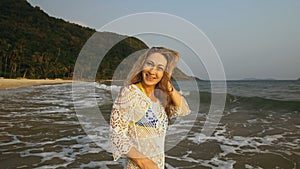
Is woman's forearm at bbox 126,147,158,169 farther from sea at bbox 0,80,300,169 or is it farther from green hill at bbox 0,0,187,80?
green hill at bbox 0,0,187,80

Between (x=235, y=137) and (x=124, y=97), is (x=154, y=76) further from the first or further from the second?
(x=235, y=137)

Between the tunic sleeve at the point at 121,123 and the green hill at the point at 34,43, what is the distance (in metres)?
55.0

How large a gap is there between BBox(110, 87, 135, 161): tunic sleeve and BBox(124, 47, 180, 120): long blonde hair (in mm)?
191

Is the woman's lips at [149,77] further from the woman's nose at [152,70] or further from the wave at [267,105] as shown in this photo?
the wave at [267,105]

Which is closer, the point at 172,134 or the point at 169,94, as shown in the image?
the point at 169,94

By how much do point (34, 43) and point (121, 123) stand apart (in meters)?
77.8

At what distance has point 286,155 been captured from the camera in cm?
499

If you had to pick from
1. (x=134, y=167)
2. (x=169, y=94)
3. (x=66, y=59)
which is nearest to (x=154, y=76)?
(x=169, y=94)

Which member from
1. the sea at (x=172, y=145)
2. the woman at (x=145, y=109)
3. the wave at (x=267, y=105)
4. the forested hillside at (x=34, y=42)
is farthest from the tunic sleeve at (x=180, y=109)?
the forested hillside at (x=34, y=42)

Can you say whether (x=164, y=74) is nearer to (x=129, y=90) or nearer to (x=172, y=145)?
(x=129, y=90)

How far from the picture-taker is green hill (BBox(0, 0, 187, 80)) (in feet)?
194

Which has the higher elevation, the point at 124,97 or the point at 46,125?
the point at 124,97

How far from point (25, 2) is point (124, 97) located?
113 m

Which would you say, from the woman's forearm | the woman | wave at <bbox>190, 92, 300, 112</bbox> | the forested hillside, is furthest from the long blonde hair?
the forested hillside
